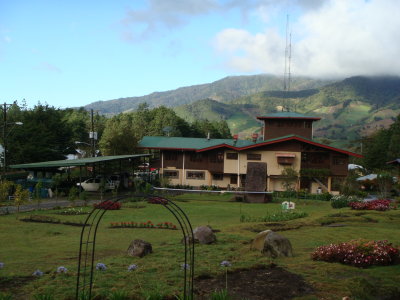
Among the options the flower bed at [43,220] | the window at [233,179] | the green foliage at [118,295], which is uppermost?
the window at [233,179]

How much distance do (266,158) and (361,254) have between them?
37230 millimetres

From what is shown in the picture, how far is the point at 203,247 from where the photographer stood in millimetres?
14742

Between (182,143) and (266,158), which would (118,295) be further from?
(182,143)

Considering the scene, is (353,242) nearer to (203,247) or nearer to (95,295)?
(203,247)

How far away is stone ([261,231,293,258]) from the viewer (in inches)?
519

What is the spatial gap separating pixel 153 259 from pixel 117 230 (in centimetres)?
741

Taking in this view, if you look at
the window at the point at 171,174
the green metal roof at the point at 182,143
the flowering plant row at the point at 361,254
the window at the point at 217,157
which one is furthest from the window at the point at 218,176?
the flowering plant row at the point at 361,254

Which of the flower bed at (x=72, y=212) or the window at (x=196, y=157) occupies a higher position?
the window at (x=196, y=157)

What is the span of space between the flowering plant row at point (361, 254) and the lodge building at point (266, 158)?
33.4m

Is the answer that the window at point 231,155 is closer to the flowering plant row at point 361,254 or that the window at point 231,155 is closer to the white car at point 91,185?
the white car at point 91,185

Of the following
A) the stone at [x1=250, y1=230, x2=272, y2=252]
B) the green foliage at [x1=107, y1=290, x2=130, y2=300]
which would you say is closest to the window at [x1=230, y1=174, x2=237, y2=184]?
the stone at [x1=250, y1=230, x2=272, y2=252]

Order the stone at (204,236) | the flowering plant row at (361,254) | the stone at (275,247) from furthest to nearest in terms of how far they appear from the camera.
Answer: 1. the stone at (204,236)
2. the stone at (275,247)
3. the flowering plant row at (361,254)

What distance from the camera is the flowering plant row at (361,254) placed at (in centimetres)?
1193

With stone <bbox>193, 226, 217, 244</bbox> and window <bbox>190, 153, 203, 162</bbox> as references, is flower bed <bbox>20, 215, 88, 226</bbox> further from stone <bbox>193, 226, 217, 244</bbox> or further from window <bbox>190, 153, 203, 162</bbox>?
window <bbox>190, 153, 203, 162</bbox>
